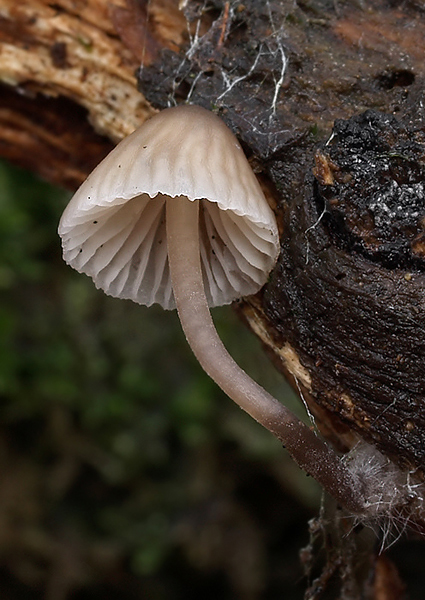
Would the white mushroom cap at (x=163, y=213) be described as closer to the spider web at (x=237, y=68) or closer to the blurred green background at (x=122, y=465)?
the spider web at (x=237, y=68)

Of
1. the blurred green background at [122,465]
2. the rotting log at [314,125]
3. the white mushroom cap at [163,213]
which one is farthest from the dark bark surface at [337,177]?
the blurred green background at [122,465]

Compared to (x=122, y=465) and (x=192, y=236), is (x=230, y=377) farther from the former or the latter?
(x=122, y=465)

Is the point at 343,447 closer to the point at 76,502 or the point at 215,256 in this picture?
the point at 215,256

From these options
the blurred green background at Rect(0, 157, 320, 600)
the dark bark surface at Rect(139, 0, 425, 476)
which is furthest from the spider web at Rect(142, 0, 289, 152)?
the blurred green background at Rect(0, 157, 320, 600)

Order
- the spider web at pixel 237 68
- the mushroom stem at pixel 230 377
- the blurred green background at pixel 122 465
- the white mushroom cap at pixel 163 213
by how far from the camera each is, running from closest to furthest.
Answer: the white mushroom cap at pixel 163 213 < the mushroom stem at pixel 230 377 < the spider web at pixel 237 68 < the blurred green background at pixel 122 465

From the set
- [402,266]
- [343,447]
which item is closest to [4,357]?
[343,447]

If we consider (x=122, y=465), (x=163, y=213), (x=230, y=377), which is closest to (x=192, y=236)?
(x=163, y=213)

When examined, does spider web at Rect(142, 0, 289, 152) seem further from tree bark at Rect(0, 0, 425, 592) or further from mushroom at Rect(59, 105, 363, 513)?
mushroom at Rect(59, 105, 363, 513)
